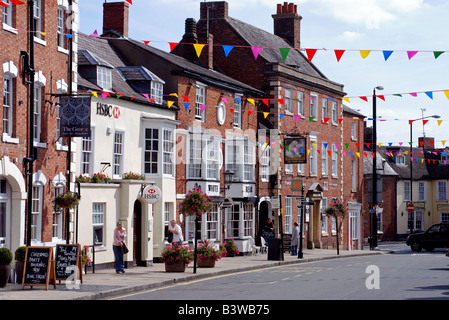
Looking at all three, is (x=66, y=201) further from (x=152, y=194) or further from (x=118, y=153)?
(x=118, y=153)

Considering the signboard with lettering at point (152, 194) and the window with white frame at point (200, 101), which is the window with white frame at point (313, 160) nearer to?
the window with white frame at point (200, 101)

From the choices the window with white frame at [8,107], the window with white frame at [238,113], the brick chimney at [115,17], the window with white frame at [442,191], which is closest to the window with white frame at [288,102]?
the window with white frame at [238,113]

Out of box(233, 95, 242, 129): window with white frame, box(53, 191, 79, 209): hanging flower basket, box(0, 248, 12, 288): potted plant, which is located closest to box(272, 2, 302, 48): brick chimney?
box(233, 95, 242, 129): window with white frame

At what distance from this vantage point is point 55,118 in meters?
24.9

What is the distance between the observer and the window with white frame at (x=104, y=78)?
30386 mm

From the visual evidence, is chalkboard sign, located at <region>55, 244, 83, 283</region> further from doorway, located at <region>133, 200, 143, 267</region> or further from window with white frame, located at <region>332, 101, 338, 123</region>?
window with white frame, located at <region>332, 101, 338, 123</region>

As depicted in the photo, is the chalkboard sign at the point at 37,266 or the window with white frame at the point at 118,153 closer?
the chalkboard sign at the point at 37,266

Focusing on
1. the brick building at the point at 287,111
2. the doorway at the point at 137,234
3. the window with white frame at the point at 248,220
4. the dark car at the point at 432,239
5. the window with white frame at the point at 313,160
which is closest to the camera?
the doorway at the point at 137,234

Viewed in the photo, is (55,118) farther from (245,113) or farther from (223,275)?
(245,113)

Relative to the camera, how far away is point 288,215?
46.7 m

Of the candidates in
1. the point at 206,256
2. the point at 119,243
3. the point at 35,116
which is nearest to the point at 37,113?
the point at 35,116

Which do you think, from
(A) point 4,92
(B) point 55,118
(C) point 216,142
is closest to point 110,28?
(C) point 216,142

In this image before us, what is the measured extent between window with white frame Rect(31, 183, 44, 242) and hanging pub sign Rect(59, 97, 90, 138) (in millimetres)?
1817

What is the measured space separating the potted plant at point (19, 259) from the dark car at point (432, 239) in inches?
1320
